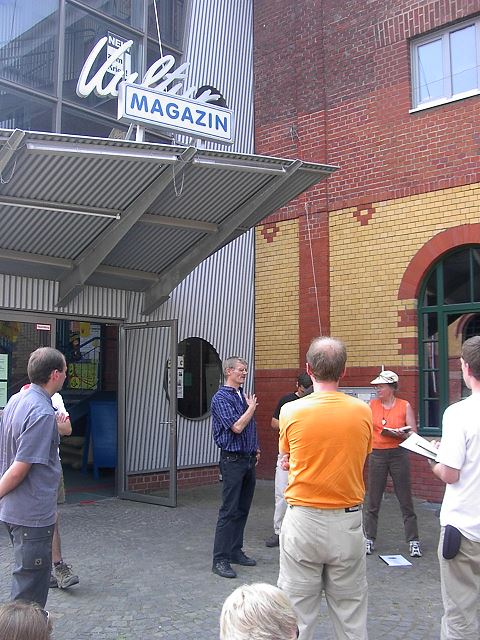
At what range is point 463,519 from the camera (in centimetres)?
362

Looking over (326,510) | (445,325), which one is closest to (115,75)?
(445,325)

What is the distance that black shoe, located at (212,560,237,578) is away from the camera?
606 centimetres

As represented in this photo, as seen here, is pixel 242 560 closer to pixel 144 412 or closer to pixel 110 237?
pixel 144 412

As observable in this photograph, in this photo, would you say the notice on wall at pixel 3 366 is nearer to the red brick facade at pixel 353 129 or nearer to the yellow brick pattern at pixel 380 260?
the red brick facade at pixel 353 129

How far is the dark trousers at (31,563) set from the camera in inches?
151

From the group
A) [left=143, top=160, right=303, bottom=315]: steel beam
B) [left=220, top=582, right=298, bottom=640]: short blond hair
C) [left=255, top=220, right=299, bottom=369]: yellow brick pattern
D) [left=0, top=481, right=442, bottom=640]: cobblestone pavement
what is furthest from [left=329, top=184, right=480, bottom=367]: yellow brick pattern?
[left=220, top=582, right=298, bottom=640]: short blond hair

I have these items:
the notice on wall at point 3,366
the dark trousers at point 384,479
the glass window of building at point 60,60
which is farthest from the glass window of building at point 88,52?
the dark trousers at point 384,479

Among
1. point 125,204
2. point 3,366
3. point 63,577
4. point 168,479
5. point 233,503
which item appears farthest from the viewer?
point 168,479

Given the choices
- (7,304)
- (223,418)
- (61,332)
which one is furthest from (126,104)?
(61,332)

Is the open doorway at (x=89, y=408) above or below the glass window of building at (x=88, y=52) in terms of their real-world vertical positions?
below

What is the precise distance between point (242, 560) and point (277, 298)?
5757mm

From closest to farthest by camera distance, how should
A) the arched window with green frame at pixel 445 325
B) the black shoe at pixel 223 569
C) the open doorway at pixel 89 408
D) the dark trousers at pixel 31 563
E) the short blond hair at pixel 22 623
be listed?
1. the short blond hair at pixel 22 623
2. the dark trousers at pixel 31 563
3. the black shoe at pixel 223 569
4. the arched window with green frame at pixel 445 325
5. the open doorway at pixel 89 408

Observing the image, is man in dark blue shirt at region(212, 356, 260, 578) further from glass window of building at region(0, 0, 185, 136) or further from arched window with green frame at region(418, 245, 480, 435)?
glass window of building at region(0, 0, 185, 136)

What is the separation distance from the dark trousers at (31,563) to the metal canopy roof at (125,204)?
12.3 feet
